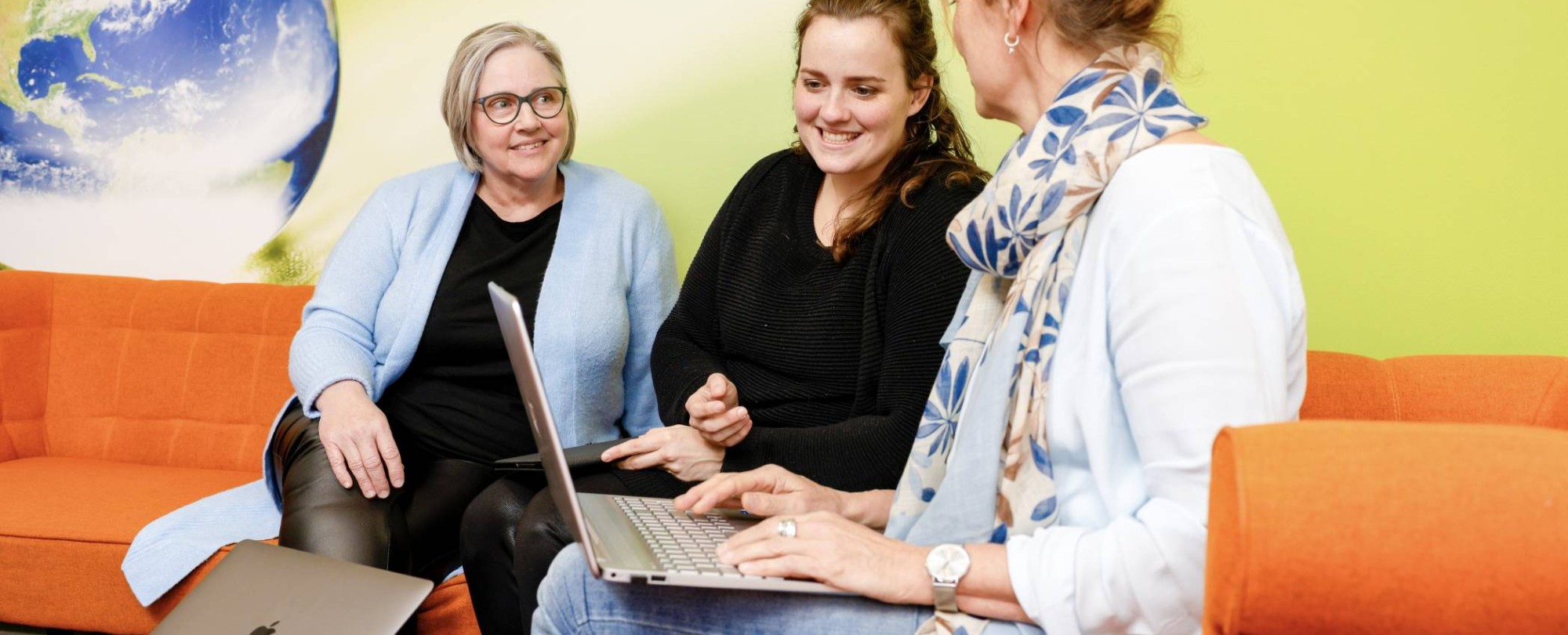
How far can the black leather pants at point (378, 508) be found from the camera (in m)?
1.86

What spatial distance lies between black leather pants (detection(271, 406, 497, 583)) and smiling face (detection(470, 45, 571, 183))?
566 millimetres

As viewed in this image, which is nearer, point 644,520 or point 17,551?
point 644,520

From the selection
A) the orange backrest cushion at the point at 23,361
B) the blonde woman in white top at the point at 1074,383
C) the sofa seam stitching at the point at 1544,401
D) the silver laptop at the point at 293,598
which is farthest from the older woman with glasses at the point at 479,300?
the sofa seam stitching at the point at 1544,401

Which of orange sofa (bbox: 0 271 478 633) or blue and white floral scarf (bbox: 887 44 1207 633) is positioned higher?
blue and white floral scarf (bbox: 887 44 1207 633)

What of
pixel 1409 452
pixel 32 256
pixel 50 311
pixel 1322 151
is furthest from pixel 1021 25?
pixel 32 256

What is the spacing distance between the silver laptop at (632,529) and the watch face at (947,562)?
9 cm

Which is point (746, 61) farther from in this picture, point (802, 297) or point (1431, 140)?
point (1431, 140)

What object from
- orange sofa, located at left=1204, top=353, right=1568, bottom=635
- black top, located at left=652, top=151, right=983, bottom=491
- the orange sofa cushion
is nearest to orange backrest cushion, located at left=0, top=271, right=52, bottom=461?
the orange sofa cushion

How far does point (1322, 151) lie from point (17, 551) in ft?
→ 8.21

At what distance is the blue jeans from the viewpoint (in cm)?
112

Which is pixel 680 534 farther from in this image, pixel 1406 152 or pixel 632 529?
pixel 1406 152

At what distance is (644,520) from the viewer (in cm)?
139

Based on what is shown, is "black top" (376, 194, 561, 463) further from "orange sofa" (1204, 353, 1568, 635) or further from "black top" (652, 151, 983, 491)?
"orange sofa" (1204, 353, 1568, 635)

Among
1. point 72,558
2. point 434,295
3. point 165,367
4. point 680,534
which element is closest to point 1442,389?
point 680,534
